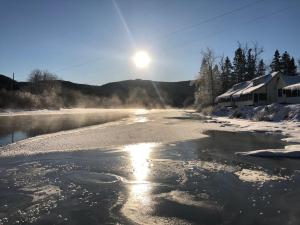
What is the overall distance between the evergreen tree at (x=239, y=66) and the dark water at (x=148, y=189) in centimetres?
8347

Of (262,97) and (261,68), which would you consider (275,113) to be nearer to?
(262,97)

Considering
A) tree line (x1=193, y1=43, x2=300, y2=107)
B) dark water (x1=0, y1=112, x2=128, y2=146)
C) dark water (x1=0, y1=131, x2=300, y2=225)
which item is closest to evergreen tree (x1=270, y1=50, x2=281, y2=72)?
tree line (x1=193, y1=43, x2=300, y2=107)

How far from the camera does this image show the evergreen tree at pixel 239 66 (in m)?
95.0

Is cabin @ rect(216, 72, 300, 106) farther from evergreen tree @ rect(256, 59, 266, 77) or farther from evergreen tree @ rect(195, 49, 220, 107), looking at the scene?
evergreen tree @ rect(256, 59, 266, 77)

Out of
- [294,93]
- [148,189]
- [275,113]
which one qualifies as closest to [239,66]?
[294,93]

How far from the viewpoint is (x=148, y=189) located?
9672 mm

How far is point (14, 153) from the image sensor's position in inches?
628

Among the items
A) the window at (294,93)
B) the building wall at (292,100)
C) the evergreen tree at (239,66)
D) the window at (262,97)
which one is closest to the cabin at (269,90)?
the window at (262,97)

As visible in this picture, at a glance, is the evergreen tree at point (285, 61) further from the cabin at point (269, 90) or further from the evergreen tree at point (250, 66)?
the cabin at point (269, 90)

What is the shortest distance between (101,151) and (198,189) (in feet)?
26.4

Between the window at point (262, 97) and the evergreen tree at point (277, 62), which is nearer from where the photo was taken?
the window at point (262, 97)

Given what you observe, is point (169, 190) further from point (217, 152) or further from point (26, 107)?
point (26, 107)

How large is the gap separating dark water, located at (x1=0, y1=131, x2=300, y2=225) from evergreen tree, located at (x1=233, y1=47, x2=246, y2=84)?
274ft

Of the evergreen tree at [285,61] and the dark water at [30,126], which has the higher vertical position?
the evergreen tree at [285,61]
